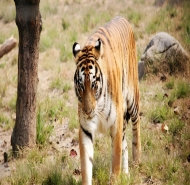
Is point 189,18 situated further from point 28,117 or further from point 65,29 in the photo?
point 28,117

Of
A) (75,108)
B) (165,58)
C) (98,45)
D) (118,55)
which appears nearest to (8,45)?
(75,108)

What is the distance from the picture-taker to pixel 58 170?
467 cm

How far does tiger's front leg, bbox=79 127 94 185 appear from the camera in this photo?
3.96 metres

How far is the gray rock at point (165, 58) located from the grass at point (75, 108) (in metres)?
0.28

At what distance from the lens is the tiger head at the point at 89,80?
3.67m

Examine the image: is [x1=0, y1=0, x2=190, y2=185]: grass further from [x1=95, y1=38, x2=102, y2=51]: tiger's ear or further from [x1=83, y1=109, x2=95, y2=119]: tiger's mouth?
[x1=95, y1=38, x2=102, y2=51]: tiger's ear

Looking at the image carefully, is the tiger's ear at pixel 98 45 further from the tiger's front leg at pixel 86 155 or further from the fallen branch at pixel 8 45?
the fallen branch at pixel 8 45

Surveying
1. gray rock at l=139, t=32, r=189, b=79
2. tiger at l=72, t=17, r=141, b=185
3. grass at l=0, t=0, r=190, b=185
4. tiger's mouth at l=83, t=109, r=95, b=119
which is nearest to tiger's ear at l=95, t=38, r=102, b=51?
tiger at l=72, t=17, r=141, b=185

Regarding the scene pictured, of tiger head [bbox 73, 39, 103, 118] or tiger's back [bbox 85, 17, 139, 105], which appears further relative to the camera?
tiger's back [bbox 85, 17, 139, 105]

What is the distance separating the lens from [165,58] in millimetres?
8422

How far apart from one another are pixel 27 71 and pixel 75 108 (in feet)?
6.11

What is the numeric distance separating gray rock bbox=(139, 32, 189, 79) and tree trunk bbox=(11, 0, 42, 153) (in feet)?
11.2

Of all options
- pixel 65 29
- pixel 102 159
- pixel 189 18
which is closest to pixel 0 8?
pixel 65 29

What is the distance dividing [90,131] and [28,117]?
73.5 inches
